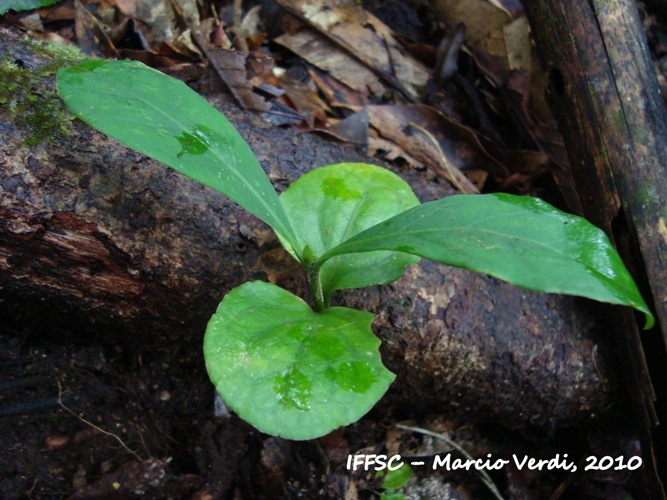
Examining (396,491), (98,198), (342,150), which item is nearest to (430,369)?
(396,491)

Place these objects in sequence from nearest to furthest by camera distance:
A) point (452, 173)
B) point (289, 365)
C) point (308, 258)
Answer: point (289, 365), point (308, 258), point (452, 173)

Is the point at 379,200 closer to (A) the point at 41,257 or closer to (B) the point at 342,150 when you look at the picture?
(B) the point at 342,150

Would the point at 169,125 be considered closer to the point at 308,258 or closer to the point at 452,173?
the point at 308,258

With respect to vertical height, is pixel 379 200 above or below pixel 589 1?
below

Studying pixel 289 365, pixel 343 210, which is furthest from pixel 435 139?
pixel 289 365

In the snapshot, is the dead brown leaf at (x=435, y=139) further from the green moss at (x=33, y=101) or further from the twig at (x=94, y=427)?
the twig at (x=94, y=427)

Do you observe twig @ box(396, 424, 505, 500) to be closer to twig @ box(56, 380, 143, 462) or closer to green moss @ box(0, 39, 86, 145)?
twig @ box(56, 380, 143, 462)
